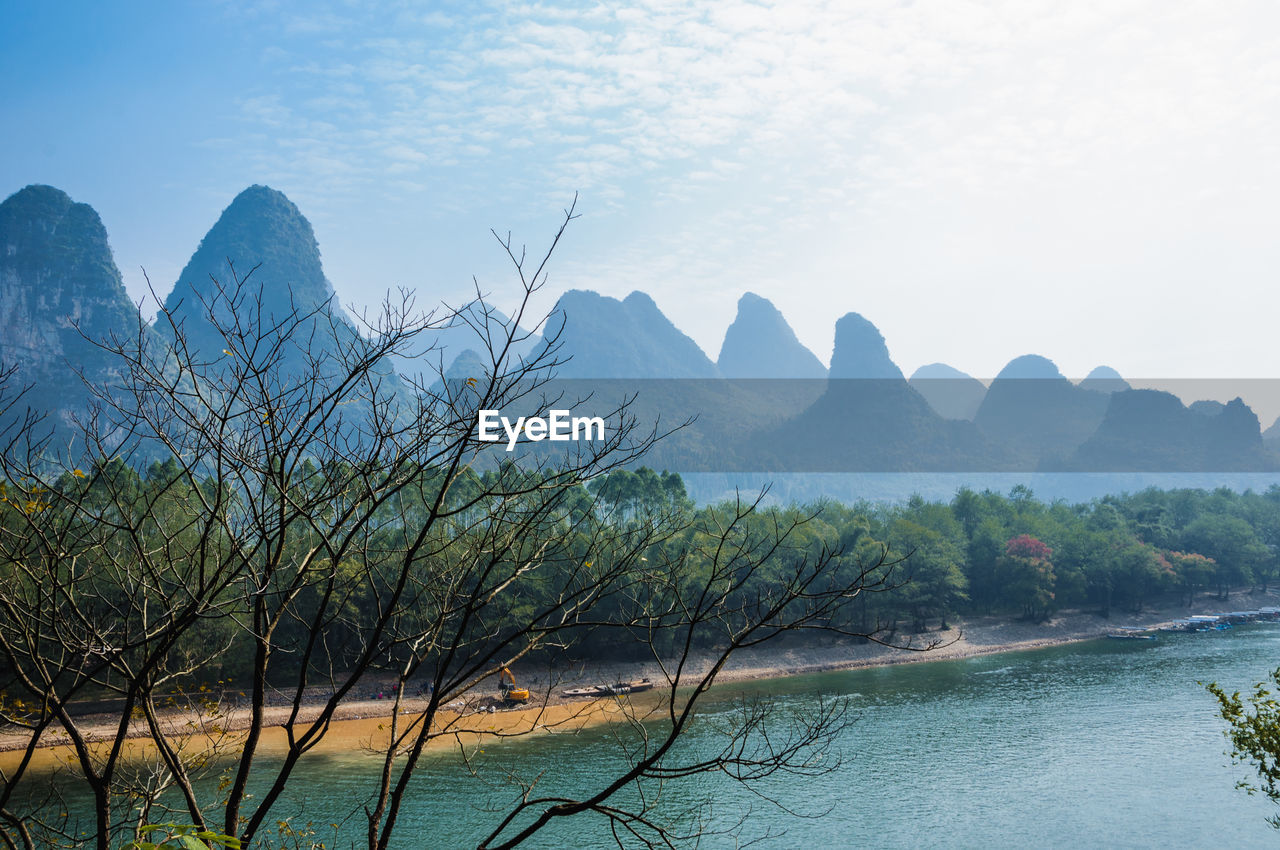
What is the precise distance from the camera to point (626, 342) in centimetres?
16612

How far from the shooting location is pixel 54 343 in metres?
90.0

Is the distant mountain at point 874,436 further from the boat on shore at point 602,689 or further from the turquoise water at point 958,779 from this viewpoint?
the boat on shore at point 602,689

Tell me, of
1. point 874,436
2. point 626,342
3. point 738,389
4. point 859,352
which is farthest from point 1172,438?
point 626,342

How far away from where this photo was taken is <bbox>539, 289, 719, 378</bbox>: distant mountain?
16238 cm

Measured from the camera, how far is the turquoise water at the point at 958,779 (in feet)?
48.1

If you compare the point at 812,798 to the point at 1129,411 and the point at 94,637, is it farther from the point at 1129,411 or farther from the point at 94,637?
the point at 1129,411

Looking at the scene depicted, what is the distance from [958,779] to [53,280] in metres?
104

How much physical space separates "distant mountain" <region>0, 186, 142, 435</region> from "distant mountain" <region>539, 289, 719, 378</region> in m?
73.4

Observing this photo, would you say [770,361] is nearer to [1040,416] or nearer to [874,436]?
[1040,416]

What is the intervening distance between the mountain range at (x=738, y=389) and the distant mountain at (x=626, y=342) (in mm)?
535

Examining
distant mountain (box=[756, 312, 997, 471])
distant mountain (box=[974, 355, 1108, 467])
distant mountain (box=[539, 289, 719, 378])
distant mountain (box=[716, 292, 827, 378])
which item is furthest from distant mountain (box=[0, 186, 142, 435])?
distant mountain (box=[716, 292, 827, 378])

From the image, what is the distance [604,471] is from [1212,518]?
57.3 m

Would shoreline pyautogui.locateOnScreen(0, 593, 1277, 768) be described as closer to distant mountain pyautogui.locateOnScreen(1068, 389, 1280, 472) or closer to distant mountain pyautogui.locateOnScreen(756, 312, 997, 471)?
distant mountain pyautogui.locateOnScreen(1068, 389, 1280, 472)

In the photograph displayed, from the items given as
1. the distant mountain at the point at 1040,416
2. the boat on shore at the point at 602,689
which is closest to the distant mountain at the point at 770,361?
the distant mountain at the point at 1040,416
